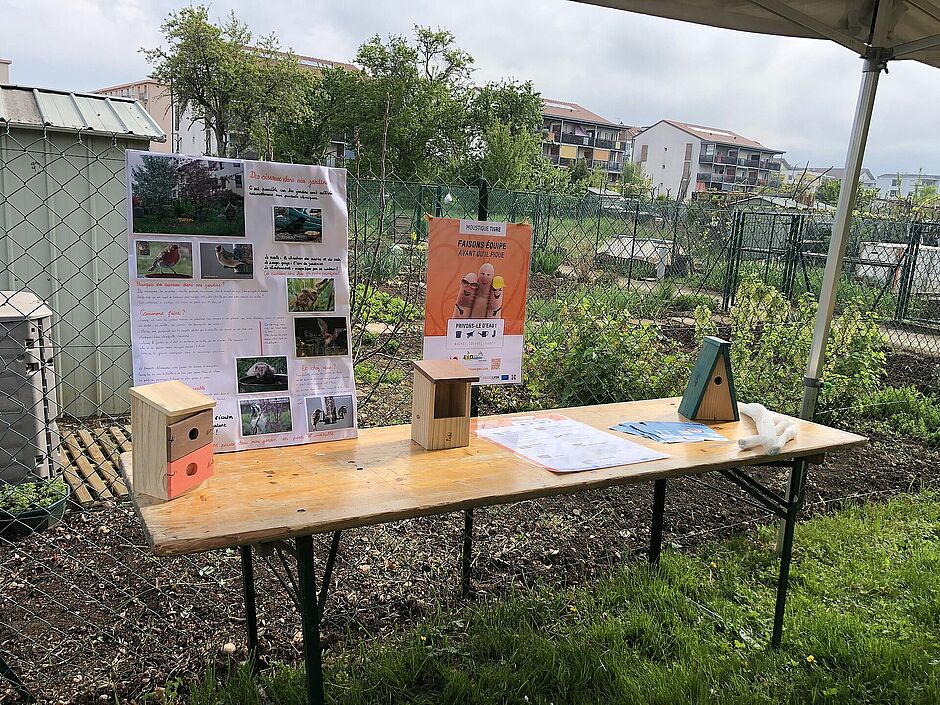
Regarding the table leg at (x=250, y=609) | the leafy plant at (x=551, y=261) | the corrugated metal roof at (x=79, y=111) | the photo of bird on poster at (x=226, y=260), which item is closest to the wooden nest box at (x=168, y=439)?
the photo of bird on poster at (x=226, y=260)

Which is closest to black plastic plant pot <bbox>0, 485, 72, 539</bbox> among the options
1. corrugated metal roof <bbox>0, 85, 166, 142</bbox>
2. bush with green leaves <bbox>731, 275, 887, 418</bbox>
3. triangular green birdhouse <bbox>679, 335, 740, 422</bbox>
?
corrugated metal roof <bbox>0, 85, 166, 142</bbox>

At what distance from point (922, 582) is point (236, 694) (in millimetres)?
2577

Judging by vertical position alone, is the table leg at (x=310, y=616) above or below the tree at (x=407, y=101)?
below

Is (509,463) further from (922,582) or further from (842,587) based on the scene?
(922,582)

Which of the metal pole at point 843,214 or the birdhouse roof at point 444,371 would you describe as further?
the metal pole at point 843,214

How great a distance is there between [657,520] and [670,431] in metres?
0.63

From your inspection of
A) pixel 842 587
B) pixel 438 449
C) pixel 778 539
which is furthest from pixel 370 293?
pixel 842 587

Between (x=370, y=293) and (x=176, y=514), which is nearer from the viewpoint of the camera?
(x=176, y=514)

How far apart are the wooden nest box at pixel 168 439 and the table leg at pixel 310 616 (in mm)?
277

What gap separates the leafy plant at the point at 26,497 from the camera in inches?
103

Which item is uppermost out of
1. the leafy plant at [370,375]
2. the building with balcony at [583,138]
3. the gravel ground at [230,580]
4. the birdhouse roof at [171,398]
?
the building with balcony at [583,138]

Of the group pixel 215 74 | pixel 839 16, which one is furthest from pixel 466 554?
pixel 215 74

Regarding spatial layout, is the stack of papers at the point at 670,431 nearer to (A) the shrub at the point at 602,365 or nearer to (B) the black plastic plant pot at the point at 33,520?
(A) the shrub at the point at 602,365

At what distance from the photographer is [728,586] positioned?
106 inches
